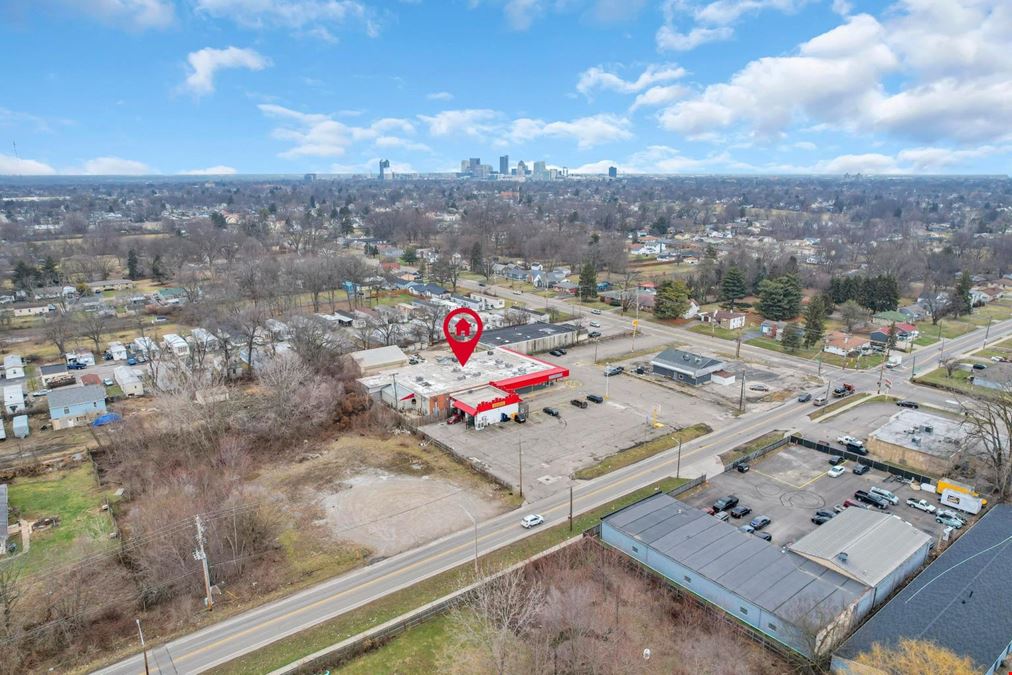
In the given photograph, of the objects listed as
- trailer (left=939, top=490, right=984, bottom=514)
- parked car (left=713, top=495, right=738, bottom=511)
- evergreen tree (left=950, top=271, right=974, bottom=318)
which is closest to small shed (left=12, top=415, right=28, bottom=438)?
parked car (left=713, top=495, right=738, bottom=511)

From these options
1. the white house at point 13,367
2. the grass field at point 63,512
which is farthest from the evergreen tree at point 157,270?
A: the grass field at point 63,512

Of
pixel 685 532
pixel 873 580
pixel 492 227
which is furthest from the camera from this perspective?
pixel 492 227

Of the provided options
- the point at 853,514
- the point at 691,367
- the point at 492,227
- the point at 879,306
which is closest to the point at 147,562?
the point at 853,514

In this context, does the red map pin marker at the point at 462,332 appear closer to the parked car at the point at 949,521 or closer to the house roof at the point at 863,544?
the house roof at the point at 863,544

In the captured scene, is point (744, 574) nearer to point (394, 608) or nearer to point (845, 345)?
point (394, 608)

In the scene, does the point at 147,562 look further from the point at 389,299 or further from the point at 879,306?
the point at 879,306
